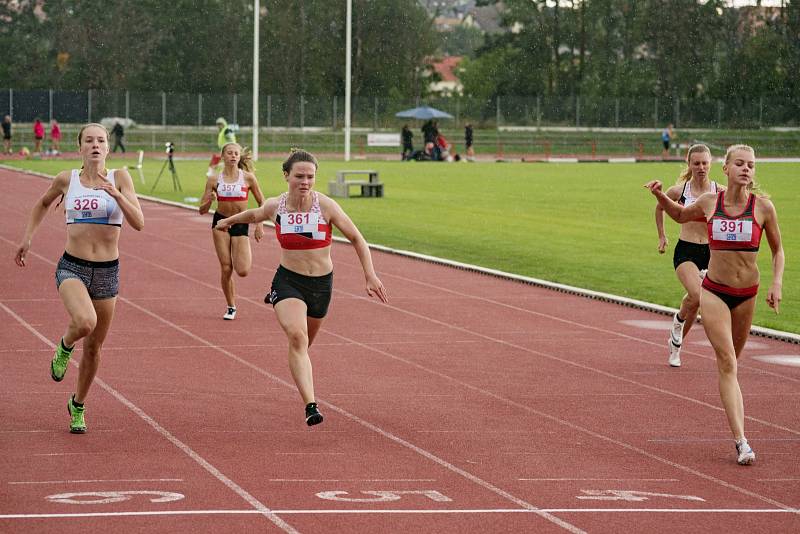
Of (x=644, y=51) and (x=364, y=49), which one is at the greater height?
(x=644, y=51)

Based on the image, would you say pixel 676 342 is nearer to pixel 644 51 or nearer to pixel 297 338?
pixel 297 338

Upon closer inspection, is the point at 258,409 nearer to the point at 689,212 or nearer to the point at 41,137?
the point at 689,212

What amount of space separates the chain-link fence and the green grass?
1671 centimetres

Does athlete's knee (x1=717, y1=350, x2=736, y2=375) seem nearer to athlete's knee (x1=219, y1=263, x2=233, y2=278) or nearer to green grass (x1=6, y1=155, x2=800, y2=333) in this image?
green grass (x1=6, y1=155, x2=800, y2=333)

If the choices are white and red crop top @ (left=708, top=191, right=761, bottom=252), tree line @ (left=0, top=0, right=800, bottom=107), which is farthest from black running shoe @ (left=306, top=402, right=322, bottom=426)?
tree line @ (left=0, top=0, right=800, bottom=107)

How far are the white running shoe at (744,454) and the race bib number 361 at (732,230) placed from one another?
1.41 metres

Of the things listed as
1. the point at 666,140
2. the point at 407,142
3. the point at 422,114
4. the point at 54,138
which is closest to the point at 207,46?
the point at 422,114

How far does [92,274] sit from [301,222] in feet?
4.78

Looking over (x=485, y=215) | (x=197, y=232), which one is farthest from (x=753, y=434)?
(x=485, y=215)

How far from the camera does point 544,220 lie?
3042 centimetres

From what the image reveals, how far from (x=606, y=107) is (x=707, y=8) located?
70.0 feet

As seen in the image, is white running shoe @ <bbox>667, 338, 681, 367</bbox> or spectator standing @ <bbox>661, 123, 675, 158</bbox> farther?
spectator standing @ <bbox>661, 123, 675, 158</bbox>

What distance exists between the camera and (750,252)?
9.40 m

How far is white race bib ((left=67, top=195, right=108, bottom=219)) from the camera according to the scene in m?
9.48
